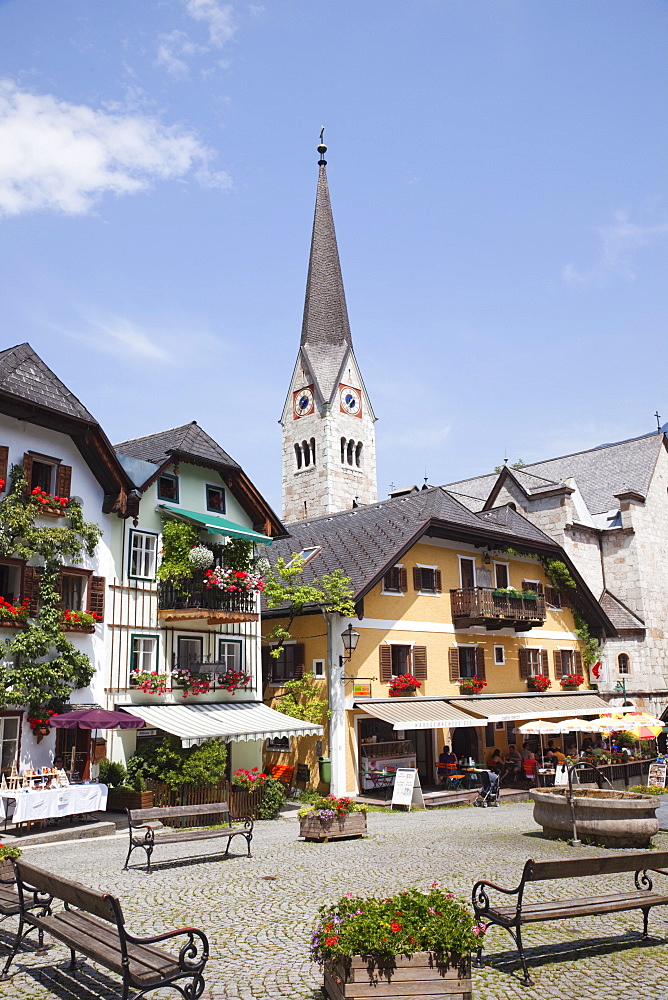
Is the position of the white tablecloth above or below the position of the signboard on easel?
above

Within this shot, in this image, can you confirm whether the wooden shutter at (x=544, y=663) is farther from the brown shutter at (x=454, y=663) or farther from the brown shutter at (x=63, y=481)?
the brown shutter at (x=63, y=481)

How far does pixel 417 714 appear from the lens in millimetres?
26516

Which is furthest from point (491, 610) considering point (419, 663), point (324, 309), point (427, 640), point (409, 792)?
point (324, 309)

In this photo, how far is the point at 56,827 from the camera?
18.9m

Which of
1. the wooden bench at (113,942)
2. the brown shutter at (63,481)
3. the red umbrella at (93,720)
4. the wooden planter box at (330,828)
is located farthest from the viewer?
the brown shutter at (63,481)

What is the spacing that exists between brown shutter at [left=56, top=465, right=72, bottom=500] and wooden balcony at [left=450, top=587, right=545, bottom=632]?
48.2 ft

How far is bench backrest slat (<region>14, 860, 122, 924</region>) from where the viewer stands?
7.23 meters

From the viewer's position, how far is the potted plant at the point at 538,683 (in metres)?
34.0

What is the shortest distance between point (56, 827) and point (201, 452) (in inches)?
450

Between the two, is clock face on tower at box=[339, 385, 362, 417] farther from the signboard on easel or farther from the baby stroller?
the signboard on easel

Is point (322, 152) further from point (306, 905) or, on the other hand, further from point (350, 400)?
point (306, 905)

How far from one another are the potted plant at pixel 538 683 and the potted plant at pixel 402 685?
290 inches

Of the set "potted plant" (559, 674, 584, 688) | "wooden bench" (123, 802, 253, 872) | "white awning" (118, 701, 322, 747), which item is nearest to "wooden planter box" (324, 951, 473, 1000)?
"wooden bench" (123, 802, 253, 872)

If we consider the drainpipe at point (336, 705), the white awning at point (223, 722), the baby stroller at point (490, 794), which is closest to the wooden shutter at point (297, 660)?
the drainpipe at point (336, 705)
